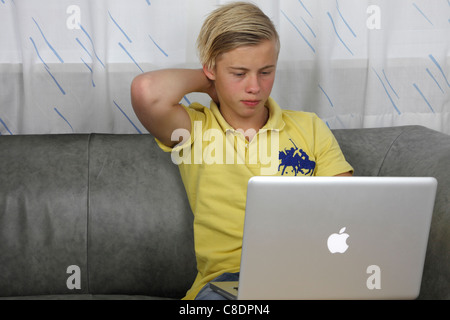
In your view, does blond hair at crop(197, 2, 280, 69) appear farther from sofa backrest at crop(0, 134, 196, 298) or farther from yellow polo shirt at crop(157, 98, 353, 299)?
sofa backrest at crop(0, 134, 196, 298)

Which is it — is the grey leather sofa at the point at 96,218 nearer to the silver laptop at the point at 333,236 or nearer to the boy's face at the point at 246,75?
the boy's face at the point at 246,75

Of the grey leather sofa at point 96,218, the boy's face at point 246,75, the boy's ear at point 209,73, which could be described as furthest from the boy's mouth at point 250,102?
the grey leather sofa at point 96,218

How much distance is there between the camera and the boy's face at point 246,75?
1.44 metres

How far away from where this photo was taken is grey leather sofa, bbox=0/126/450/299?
1.60 metres

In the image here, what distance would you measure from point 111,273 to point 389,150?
89 cm

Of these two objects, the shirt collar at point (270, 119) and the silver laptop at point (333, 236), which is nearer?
the silver laptop at point (333, 236)

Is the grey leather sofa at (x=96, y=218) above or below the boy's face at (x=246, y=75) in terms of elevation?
below

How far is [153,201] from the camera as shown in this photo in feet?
5.44

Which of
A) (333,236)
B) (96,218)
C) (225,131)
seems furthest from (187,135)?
(333,236)

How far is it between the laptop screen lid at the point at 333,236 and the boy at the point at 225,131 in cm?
36

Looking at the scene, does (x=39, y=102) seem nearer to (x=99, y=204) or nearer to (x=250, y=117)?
(x=99, y=204)

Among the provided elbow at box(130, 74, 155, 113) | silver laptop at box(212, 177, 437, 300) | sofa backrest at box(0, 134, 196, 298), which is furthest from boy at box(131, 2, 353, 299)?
silver laptop at box(212, 177, 437, 300)

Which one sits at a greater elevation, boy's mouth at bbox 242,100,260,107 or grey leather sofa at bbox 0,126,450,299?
boy's mouth at bbox 242,100,260,107

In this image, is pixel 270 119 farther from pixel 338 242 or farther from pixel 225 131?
pixel 338 242
